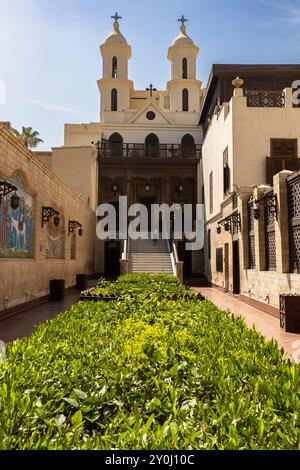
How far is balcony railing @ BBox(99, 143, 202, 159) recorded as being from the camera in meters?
27.9

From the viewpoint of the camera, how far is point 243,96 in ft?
55.3

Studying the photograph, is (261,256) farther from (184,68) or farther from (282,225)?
(184,68)

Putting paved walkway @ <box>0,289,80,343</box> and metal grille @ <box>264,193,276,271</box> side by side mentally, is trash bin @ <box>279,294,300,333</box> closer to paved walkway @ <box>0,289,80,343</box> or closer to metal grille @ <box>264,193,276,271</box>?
metal grille @ <box>264,193,276,271</box>

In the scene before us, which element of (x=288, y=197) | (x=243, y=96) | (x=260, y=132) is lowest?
(x=288, y=197)

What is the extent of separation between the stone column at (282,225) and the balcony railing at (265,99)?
7.36 metres

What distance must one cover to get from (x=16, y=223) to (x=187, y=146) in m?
20.2

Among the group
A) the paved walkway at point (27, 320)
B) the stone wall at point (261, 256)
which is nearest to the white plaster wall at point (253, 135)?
the stone wall at point (261, 256)

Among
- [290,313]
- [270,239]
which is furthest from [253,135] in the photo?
[290,313]

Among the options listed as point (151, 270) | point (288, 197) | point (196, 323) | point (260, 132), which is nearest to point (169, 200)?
point (151, 270)

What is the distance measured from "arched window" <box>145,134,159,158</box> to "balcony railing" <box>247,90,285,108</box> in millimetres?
12211

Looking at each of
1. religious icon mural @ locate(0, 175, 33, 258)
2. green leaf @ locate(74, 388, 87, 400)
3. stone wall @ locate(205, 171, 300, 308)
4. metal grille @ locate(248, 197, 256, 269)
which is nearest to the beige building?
stone wall @ locate(205, 171, 300, 308)

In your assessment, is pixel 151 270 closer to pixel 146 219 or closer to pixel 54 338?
pixel 146 219

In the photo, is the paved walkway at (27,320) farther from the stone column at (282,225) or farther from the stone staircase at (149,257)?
the stone staircase at (149,257)
